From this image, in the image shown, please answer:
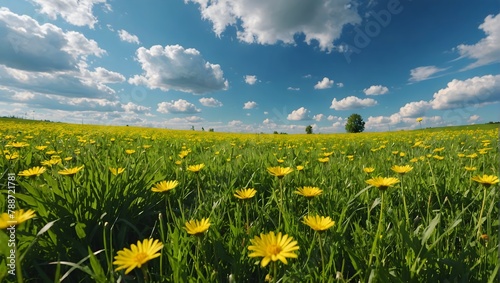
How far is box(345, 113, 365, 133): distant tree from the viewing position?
83.9 metres

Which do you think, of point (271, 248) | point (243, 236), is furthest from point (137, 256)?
point (243, 236)

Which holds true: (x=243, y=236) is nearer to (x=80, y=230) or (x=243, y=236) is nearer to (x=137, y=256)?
(x=137, y=256)

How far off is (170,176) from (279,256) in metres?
2.06

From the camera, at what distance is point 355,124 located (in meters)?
84.3

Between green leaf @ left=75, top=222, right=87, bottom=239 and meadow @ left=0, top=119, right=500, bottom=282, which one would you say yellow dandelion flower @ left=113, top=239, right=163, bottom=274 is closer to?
meadow @ left=0, top=119, right=500, bottom=282

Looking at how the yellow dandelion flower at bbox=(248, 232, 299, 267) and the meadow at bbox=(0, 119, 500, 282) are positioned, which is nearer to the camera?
the yellow dandelion flower at bbox=(248, 232, 299, 267)

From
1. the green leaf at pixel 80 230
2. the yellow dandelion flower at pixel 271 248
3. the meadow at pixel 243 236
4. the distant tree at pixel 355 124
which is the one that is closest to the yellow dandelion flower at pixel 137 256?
the meadow at pixel 243 236

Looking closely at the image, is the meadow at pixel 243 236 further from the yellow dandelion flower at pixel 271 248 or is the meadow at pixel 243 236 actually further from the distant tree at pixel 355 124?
the distant tree at pixel 355 124

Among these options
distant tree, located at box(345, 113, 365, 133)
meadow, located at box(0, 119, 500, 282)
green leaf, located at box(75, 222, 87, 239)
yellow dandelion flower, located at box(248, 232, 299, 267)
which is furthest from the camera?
distant tree, located at box(345, 113, 365, 133)

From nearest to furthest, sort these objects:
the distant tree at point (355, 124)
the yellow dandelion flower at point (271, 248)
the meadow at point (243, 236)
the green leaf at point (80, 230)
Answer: the yellow dandelion flower at point (271, 248)
the meadow at point (243, 236)
the green leaf at point (80, 230)
the distant tree at point (355, 124)

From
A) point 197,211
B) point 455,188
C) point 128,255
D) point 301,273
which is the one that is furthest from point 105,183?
point 455,188

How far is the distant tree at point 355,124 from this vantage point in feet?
275

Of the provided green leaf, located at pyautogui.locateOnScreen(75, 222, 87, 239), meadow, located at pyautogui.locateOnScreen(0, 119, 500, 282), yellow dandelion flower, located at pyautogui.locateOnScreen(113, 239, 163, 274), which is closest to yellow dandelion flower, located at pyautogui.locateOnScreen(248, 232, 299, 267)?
meadow, located at pyautogui.locateOnScreen(0, 119, 500, 282)

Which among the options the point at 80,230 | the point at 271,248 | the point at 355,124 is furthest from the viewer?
the point at 355,124
